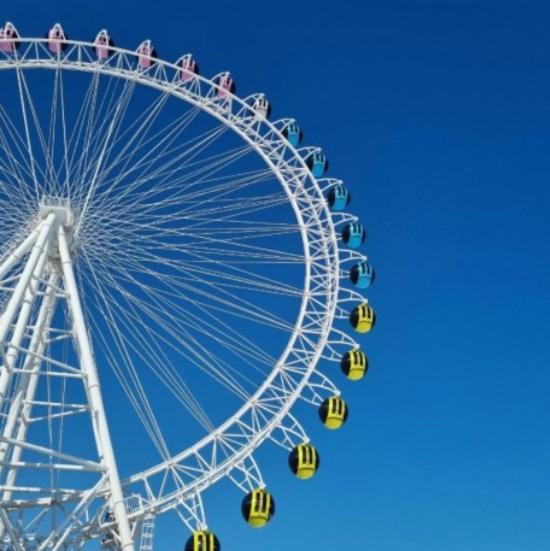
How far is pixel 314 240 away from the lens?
938 inches

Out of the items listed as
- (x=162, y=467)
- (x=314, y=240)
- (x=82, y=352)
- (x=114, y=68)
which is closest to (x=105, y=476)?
(x=82, y=352)

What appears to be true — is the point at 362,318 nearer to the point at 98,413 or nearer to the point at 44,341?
the point at 44,341

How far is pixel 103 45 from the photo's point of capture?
81.4 feet

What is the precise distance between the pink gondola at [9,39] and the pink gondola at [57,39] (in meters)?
0.99

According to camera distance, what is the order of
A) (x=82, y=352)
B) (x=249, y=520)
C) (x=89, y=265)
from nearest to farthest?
(x=82, y=352) < (x=249, y=520) < (x=89, y=265)

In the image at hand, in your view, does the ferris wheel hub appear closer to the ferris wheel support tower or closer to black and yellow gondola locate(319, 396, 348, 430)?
the ferris wheel support tower

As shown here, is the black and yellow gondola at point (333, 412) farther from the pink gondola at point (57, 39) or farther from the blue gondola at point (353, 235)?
the pink gondola at point (57, 39)

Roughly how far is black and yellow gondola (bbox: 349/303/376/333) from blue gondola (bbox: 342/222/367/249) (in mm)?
2061

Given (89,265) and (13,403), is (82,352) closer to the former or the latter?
(13,403)

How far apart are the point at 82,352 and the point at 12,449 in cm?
404

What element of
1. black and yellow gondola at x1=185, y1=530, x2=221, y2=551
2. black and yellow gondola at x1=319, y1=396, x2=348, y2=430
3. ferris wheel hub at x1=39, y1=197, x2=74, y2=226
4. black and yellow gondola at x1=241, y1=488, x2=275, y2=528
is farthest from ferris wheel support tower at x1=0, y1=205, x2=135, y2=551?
black and yellow gondola at x1=319, y1=396, x2=348, y2=430

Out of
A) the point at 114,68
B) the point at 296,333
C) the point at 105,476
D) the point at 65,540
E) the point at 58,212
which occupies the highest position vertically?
the point at 114,68

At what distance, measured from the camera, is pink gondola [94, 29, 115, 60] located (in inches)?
973

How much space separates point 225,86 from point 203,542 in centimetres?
1496
